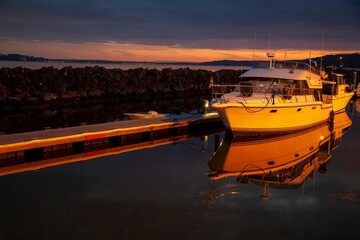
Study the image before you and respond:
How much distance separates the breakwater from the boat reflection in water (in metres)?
14.4

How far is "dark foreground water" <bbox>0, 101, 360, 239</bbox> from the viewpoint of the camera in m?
8.00

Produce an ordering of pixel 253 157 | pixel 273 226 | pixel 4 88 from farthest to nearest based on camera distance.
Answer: pixel 4 88, pixel 253 157, pixel 273 226

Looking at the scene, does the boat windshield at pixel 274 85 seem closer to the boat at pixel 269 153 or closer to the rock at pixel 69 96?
the boat at pixel 269 153

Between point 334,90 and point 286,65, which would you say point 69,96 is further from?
point 334,90

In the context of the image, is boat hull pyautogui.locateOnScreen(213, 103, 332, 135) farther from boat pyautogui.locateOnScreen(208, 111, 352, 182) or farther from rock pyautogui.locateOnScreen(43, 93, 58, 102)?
rock pyautogui.locateOnScreen(43, 93, 58, 102)

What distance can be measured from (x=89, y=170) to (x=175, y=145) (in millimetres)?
4624

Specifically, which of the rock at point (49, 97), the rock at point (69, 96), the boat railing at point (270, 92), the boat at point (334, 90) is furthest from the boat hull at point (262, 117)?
the rock at point (69, 96)

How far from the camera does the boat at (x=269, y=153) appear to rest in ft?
41.2

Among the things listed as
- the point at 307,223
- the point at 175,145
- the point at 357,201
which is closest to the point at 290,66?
the point at 175,145

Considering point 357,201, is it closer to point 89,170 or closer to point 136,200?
point 136,200

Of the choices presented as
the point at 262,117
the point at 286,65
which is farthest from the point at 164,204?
the point at 286,65

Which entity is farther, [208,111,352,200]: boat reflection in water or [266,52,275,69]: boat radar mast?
[266,52,275,69]: boat radar mast

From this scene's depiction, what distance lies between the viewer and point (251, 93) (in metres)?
16.8

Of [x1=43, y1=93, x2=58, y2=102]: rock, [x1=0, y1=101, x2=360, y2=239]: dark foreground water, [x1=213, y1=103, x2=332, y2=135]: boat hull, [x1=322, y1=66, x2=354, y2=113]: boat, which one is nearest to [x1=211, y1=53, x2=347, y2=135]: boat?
[x1=213, y1=103, x2=332, y2=135]: boat hull
